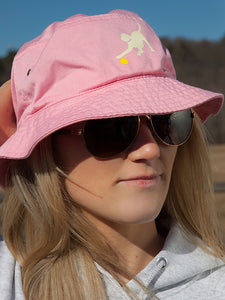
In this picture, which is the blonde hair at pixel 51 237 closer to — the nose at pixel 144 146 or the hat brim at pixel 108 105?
the hat brim at pixel 108 105

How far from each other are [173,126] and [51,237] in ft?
1.86

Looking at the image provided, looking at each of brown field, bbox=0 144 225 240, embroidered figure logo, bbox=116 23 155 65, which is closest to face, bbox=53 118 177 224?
embroidered figure logo, bbox=116 23 155 65

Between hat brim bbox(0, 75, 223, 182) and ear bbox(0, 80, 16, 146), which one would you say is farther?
ear bbox(0, 80, 16, 146)

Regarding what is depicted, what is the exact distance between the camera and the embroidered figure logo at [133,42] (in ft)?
4.27

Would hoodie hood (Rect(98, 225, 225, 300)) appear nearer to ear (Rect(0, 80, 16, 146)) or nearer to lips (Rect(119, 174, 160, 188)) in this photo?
lips (Rect(119, 174, 160, 188))

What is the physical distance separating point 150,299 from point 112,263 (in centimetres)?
17

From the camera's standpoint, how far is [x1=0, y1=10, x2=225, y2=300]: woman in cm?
127

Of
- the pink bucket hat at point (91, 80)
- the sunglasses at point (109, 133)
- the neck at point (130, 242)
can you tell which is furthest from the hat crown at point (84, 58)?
the neck at point (130, 242)

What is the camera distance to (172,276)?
1432 millimetres

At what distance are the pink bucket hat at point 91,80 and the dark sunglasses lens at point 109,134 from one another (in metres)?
0.06

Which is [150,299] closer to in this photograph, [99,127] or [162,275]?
[162,275]

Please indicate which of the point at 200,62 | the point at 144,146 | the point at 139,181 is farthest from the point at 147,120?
the point at 200,62

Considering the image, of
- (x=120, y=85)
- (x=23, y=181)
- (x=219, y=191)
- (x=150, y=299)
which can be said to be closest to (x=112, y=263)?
(x=150, y=299)

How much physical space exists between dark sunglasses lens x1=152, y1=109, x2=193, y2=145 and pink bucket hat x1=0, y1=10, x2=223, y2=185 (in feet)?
0.28
